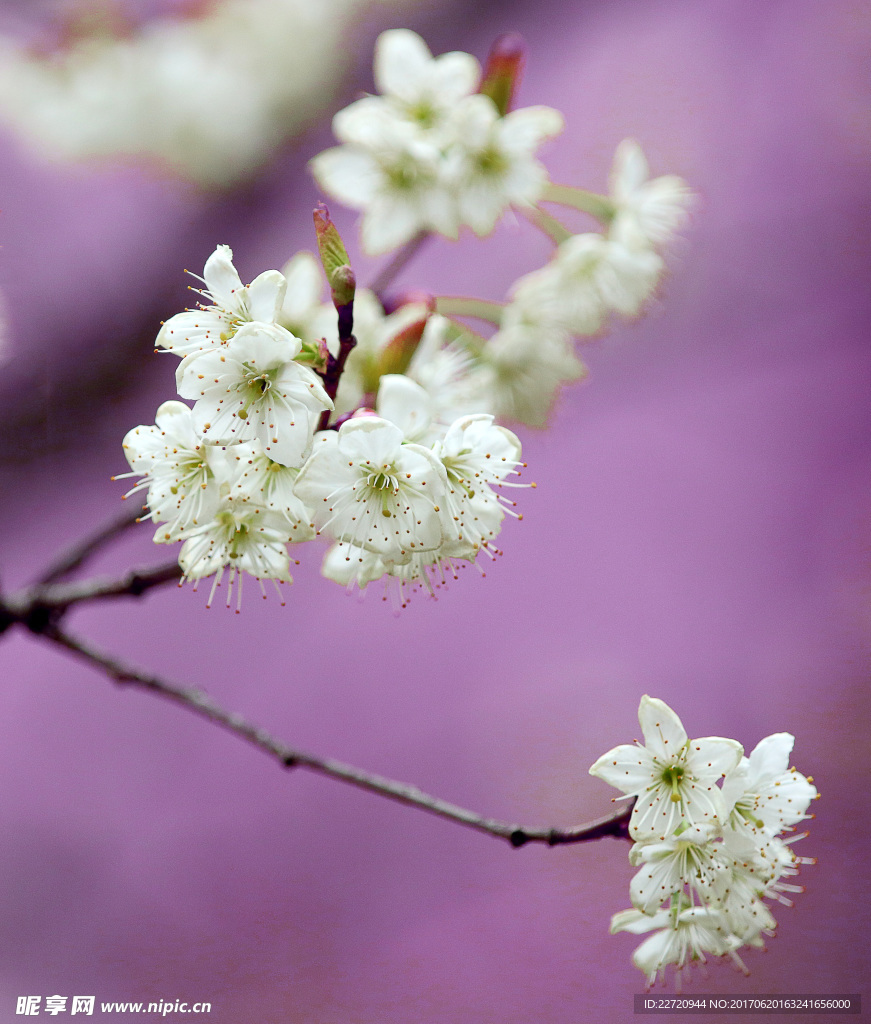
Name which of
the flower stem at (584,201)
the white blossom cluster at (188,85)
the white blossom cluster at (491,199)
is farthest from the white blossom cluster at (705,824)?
the white blossom cluster at (188,85)

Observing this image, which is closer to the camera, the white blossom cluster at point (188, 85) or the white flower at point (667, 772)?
the white flower at point (667, 772)

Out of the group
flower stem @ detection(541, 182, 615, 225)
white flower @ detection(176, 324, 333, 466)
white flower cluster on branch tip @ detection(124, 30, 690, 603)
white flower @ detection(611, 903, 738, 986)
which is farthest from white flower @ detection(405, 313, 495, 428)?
white flower @ detection(611, 903, 738, 986)

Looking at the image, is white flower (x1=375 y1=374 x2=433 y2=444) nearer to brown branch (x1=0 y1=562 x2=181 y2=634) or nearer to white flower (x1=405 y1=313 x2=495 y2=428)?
white flower (x1=405 y1=313 x2=495 y2=428)

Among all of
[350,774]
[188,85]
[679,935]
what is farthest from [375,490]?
[188,85]

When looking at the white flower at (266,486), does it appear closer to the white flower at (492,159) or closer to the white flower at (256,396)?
the white flower at (256,396)

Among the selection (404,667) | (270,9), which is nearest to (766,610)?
(404,667)

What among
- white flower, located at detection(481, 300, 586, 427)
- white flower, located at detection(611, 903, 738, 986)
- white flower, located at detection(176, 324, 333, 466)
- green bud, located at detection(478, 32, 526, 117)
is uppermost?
green bud, located at detection(478, 32, 526, 117)

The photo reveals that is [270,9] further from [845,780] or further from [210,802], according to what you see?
Answer: [845,780]

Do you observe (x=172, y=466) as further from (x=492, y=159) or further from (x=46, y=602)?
(x=492, y=159)
